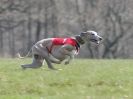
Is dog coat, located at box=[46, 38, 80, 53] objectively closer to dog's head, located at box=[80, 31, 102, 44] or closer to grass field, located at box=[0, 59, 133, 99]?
dog's head, located at box=[80, 31, 102, 44]

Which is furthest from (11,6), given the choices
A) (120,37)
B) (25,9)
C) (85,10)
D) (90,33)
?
(90,33)

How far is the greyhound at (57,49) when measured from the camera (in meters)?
16.4

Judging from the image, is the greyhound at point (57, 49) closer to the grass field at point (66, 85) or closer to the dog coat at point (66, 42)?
the dog coat at point (66, 42)

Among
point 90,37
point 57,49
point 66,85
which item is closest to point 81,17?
point 90,37

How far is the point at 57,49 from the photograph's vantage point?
54.1 feet

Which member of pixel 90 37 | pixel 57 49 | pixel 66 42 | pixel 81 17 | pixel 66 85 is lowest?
pixel 81 17

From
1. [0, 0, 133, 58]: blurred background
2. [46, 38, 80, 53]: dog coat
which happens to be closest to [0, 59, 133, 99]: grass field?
[46, 38, 80, 53]: dog coat

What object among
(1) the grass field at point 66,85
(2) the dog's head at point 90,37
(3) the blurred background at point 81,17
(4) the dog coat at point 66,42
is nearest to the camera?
(1) the grass field at point 66,85

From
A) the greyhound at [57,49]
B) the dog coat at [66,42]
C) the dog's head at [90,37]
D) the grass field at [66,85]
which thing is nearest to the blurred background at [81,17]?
the dog's head at [90,37]

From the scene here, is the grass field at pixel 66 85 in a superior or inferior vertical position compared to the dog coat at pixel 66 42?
inferior

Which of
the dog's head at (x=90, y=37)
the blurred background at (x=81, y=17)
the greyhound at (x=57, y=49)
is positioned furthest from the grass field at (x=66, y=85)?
the blurred background at (x=81, y=17)

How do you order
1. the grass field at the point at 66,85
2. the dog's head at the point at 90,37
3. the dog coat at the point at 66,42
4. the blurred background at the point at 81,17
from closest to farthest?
the grass field at the point at 66,85, the dog coat at the point at 66,42, the dog's head at the point at 90,37, the blurred background at the point at 81,17

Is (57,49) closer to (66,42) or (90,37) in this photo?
(66,42)

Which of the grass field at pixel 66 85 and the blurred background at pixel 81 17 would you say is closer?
the grass field at pixel 66 85
